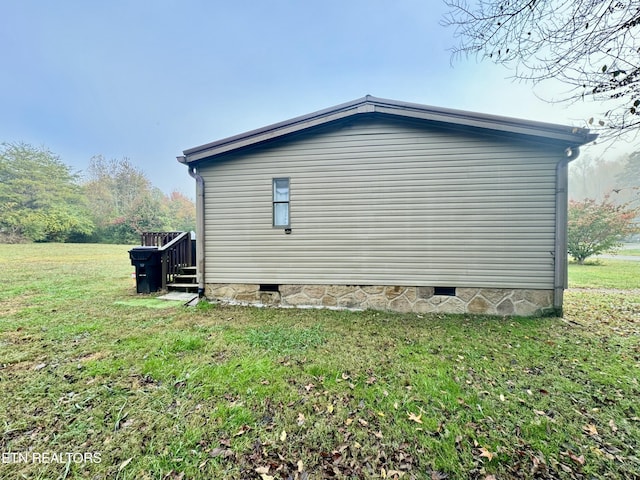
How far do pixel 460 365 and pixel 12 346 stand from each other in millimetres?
5767

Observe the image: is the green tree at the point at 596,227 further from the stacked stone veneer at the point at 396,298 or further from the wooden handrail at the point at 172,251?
the wooden handrail at the point at 172,251

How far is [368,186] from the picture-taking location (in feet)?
16.7

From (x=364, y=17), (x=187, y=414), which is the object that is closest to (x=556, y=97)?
(x=187, y=414)

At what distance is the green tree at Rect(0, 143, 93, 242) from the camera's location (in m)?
20.5

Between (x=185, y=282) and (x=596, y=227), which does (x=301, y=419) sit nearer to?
(x=185, y=282)

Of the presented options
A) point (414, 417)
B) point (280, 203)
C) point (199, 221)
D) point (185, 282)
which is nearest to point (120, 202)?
point (185, 282)

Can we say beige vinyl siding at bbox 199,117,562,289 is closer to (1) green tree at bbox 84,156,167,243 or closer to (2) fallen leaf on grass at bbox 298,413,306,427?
(2) fallen leaf on grass at bbox 298,413,306,427

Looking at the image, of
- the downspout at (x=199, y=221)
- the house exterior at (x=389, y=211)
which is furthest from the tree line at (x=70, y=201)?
the house exterior at (x=389, y=211)

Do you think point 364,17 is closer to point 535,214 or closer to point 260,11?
point 260,11

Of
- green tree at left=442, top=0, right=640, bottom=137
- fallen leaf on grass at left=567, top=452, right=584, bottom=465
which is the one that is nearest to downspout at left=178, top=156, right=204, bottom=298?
green tree at left=442, top=0, right=640, bottom=137

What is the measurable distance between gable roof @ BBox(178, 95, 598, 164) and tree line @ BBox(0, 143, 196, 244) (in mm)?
23259

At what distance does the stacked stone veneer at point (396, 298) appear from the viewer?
4.74m

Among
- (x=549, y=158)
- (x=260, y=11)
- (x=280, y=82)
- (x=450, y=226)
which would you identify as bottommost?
(x=450, y=226)

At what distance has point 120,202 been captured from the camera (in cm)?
2639
